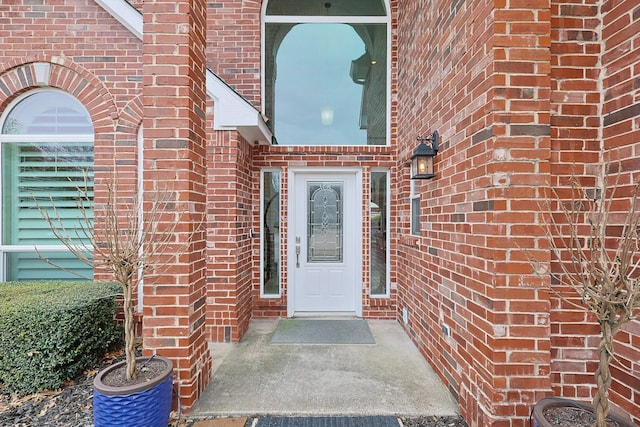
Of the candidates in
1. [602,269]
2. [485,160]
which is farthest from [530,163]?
[602,269]

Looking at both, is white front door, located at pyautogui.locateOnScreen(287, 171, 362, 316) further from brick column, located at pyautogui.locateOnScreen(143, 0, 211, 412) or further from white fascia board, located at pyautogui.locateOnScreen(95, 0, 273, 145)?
brick column, located at pyautogui.locateOnScreen(143, 0, 211, 412)

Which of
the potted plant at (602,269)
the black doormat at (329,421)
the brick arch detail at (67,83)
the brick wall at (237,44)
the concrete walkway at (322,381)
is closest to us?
the potted plant at (602,269)

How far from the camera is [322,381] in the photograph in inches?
110

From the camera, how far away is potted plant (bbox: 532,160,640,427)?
1.48 metres

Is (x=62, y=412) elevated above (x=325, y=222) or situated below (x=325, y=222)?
below

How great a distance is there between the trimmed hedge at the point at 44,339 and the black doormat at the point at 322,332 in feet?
6.19

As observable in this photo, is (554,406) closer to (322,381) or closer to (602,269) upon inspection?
(602,269)

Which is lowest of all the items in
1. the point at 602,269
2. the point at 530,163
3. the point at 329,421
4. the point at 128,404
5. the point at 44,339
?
the point at 329,421

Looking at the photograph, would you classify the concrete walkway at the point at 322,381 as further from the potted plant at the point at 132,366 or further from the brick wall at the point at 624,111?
the brick wall at the point at 624,111

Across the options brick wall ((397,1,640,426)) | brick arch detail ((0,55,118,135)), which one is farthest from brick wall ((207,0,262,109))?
brick wall ((397,1,640,426))

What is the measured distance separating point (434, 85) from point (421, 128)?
1.71 ft

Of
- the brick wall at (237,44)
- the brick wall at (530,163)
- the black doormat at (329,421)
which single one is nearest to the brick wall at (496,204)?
the brick wall at (530,163)

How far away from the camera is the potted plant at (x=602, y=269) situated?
1.48m

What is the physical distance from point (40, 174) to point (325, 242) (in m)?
3.79
